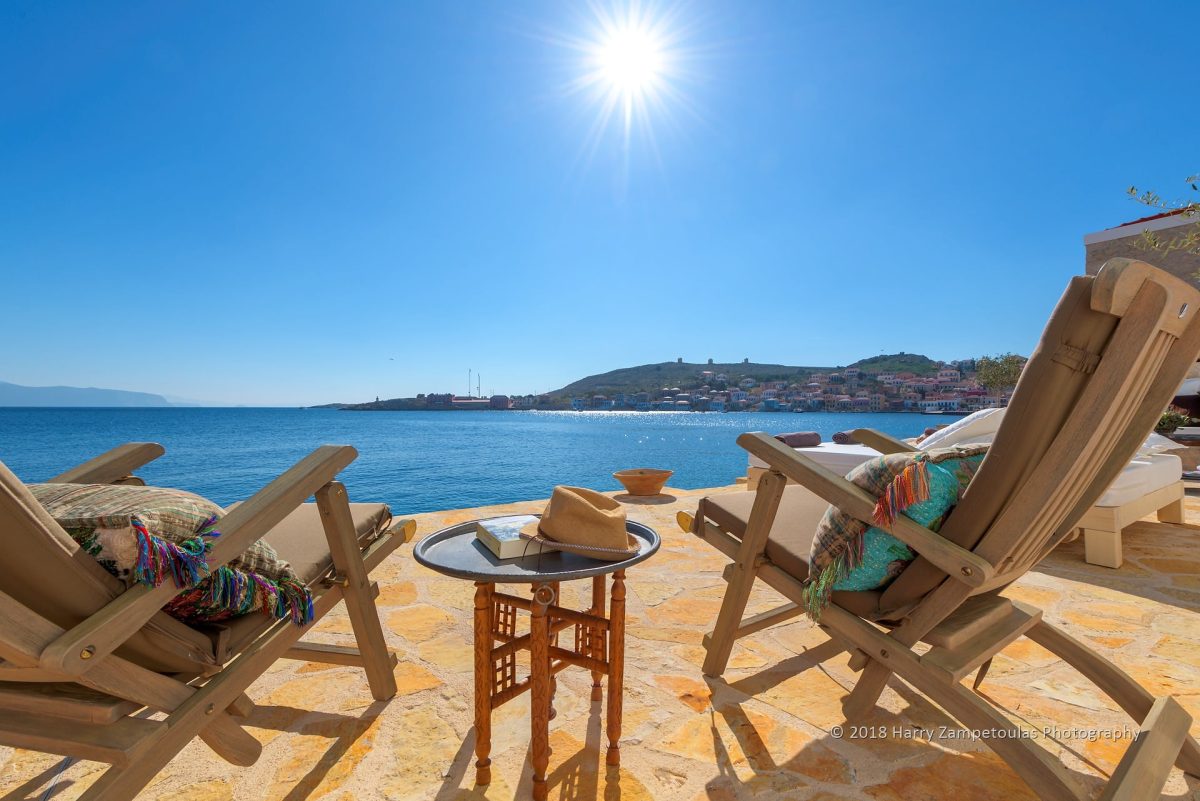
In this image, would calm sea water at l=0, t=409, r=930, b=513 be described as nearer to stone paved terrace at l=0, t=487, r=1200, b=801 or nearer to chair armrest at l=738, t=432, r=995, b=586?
stone paved terrace at l=0, t=487, r=1200, b=801

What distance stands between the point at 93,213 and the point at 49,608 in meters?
39.8

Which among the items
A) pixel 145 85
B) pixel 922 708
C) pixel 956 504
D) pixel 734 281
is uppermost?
pixel 145 85

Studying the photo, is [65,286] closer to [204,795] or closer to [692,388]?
[204,795]

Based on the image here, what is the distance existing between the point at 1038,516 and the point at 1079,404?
9.6 inches

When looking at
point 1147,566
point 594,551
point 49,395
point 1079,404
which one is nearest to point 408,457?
point 1147,566

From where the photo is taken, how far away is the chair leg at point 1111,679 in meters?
1.38

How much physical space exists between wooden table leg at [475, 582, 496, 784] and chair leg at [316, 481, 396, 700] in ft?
1.56

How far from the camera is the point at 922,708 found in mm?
1730

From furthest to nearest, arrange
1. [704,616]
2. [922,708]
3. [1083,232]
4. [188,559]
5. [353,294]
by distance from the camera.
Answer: [353,294], [1083,232], [704,616], [922,708], [188,559]

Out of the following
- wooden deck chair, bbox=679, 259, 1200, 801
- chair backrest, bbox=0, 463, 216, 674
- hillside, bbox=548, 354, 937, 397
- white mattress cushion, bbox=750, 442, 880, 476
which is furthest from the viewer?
hillside, bbox=548, 354, 937, 397

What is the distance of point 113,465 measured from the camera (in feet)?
5.66

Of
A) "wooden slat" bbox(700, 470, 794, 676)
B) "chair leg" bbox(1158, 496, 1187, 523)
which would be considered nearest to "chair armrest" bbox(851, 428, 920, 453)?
"wooden slat" bbox(700, 470, 794, 676)

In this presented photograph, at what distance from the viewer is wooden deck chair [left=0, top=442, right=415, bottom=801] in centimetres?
80

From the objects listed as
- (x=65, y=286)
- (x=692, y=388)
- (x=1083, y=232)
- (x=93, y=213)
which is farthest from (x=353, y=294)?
(x=692, y=388)
